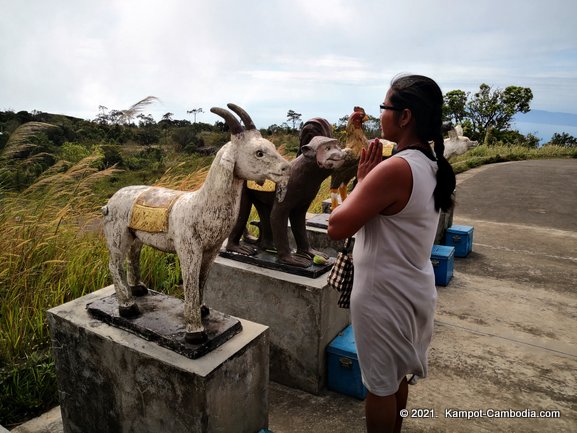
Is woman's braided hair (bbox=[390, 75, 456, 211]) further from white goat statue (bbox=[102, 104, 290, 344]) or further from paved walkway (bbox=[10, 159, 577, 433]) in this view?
paved walkway (bbox=[10, 159, 577, 433])

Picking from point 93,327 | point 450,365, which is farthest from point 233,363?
point 450,365

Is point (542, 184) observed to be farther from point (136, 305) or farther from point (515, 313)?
point (136, 305)

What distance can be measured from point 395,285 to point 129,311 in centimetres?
130

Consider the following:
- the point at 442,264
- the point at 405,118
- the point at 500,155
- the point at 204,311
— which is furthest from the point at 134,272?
the point at 500,155

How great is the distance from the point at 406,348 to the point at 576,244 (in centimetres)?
569

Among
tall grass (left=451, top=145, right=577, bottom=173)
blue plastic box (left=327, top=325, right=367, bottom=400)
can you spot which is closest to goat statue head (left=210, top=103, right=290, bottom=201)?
blue plastic box (left=327, top=325, right=367, bottom=400)

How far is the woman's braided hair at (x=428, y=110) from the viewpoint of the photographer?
154 centimetres

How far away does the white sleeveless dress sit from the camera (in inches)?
61.0

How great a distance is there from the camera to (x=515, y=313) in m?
3.88

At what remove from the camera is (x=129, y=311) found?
2072 mm

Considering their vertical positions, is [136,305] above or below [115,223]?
below

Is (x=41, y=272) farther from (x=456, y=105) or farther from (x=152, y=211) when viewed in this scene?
(x=456, y=105)

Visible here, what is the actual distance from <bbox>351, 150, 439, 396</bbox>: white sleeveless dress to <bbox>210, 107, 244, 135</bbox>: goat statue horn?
655 mm

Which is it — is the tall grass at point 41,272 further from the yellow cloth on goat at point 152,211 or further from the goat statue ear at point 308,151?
the goat statue ear at point 308,151
